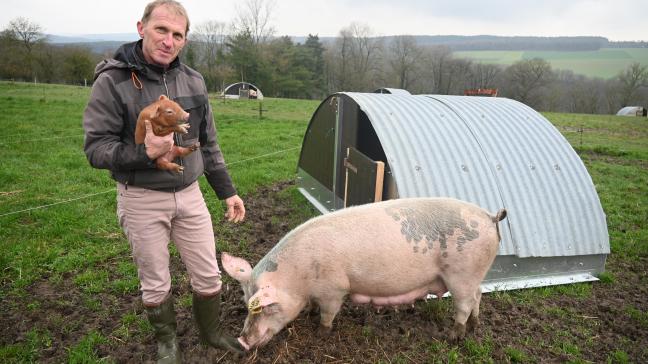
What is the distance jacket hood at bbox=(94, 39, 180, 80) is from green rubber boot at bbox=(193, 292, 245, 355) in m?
1.78

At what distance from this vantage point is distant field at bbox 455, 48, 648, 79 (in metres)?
Answer: 83.6

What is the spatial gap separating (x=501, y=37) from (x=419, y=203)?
160127 mm

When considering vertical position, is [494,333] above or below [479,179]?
below

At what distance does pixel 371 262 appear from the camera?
338 cm

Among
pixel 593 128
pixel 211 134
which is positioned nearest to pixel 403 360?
pixel 211 134

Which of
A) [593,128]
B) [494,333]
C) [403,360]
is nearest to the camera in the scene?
[403,360]

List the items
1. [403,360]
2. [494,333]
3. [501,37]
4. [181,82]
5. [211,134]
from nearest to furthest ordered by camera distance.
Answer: [181,82] → [211,134] → [403,360] → [494,333] → [501,37]

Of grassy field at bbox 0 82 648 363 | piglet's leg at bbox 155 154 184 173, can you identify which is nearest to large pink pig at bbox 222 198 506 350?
grassy field at bbox 0 82 648 363

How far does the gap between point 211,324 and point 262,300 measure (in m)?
0.65

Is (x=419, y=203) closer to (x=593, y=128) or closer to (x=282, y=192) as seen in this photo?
(x=282, y=192)

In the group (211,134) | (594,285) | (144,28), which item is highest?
(144,28)

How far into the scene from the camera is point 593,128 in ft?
76.1

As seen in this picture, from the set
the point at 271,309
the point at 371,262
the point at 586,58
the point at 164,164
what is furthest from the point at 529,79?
the point at 164,164

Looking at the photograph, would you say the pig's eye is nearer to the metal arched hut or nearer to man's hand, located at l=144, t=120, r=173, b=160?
man's hand, located at l=144, t=120, r=173, b=160
